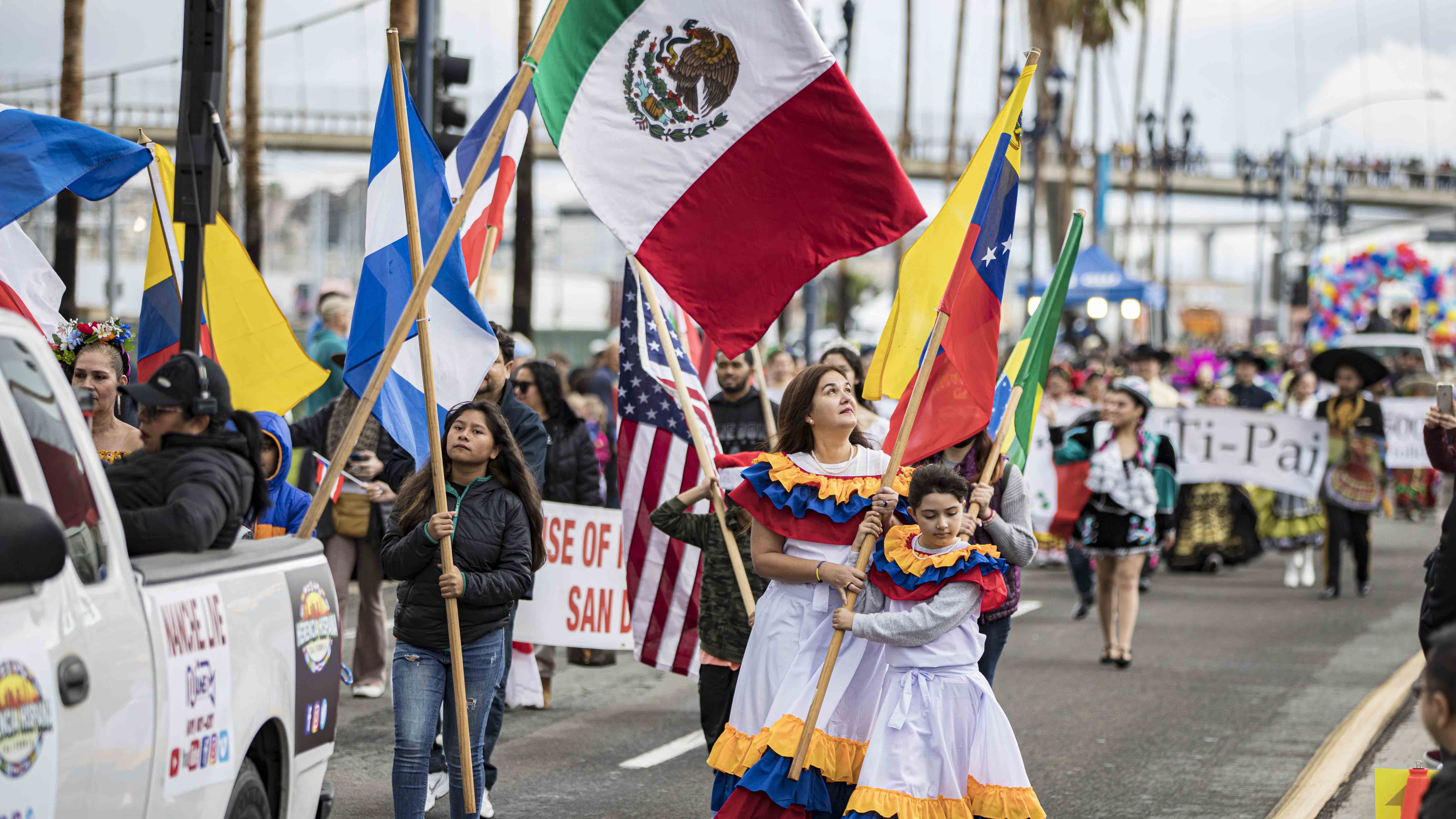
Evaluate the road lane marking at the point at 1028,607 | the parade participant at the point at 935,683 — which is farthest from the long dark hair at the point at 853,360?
the road lane marking at the point at 1028,607

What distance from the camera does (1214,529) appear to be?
16766 millimetres

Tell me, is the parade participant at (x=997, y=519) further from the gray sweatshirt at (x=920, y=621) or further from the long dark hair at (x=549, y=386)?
the long dark hair at (x=549, y=386)

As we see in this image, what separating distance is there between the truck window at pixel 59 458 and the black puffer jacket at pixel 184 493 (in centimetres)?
26

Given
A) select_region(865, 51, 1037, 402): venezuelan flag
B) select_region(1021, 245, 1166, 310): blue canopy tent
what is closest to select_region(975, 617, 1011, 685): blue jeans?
Answer: select_region(865, 51, 1037, 402): venezuelan flag

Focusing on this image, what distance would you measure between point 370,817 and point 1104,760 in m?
3.57

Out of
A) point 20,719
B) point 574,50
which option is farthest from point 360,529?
point 20,719

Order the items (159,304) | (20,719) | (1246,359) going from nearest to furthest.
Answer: (20,719), (159,304), (1246,359)

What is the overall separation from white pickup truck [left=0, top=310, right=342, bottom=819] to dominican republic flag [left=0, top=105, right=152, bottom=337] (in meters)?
3.49

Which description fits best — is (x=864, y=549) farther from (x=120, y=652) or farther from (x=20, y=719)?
(x=20, y=719)

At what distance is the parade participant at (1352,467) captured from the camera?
578 inches

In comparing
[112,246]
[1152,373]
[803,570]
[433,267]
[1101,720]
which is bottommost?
[1101,720]

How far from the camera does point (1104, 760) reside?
26.7 feet

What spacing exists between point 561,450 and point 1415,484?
14.3 meters

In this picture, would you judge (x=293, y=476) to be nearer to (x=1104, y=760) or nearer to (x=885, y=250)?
(x=1104, y=760)
